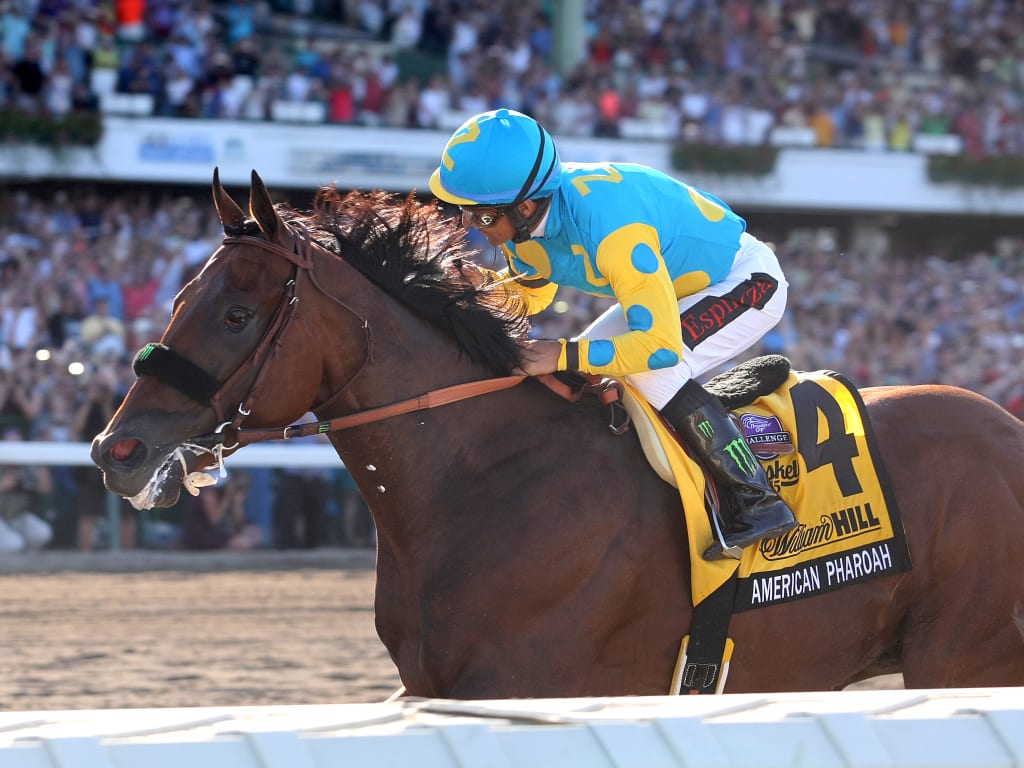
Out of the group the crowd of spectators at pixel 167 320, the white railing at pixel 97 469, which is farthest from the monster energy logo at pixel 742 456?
the white railing at pixel 97 469

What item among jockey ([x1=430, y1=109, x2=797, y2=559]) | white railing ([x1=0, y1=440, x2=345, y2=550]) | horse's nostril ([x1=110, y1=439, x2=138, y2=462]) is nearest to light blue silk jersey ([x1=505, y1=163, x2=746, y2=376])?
jockey ([x1=430, y1=109, x2=797, y2=559])

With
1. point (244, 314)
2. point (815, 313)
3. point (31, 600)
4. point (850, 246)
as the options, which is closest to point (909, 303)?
point (815, 313)

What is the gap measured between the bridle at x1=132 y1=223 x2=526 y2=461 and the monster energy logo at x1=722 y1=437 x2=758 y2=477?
54cm

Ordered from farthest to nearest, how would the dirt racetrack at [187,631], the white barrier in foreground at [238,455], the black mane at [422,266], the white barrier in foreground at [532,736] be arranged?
1. the white barrier in foreground at [238,455]
2. the dirt racetrack at [187,631]
3. the black mane at [422,266]
4. the white barrier in foreground at [532,736]

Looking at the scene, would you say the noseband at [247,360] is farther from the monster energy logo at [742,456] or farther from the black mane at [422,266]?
the monster energy logo at [742,456]

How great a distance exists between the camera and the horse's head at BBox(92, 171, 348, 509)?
2.96m

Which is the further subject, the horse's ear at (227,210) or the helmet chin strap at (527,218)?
the helmet chin strap at (527,218)

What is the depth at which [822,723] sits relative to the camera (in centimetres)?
171

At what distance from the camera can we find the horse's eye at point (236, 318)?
3.06 metres

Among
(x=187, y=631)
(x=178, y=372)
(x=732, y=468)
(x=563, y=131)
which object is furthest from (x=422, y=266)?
(x=563, y=131)

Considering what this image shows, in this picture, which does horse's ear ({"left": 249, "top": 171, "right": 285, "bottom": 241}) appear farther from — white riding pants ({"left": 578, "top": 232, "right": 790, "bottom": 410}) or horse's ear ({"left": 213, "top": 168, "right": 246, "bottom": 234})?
white riding pants ({"left": 578, "top": 232, "right": 790, "bottom": 410})

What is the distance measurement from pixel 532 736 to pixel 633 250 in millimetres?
1732

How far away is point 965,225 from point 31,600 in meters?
15.6

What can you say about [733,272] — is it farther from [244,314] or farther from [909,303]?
[909,303]
